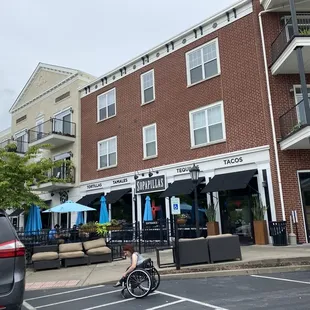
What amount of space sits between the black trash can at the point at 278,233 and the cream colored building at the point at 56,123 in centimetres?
1355

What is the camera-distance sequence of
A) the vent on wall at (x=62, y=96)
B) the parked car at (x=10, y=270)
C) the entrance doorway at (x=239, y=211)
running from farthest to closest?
the vent on wall at (x=62, y=96), the entrance doorway at (x=239, y=211), the parked car at (x=10, y=270)

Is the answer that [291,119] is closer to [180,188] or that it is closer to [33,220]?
[180,188]

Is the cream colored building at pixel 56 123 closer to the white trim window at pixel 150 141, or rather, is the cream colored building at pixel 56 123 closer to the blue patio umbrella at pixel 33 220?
the white trim window at pixel 150 141

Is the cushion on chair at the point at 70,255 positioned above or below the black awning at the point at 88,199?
below

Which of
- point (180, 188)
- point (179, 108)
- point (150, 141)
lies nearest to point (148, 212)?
point (180, 188)

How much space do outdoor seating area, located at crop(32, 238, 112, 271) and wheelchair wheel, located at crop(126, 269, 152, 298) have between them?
201 inches

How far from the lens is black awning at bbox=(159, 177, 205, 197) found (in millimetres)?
16266

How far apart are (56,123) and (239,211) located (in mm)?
15539

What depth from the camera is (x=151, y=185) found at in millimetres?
18672

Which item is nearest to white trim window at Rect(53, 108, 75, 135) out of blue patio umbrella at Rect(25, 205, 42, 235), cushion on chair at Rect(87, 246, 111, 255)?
blue patio umbrella at Rect(25, 205, 42, 235)

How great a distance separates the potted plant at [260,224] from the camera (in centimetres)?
1382

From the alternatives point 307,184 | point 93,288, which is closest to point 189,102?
point 307,184

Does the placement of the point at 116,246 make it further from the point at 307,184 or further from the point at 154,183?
the point at 307,184

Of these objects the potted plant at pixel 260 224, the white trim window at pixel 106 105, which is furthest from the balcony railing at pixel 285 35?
the white trim window at pixel 106 105
